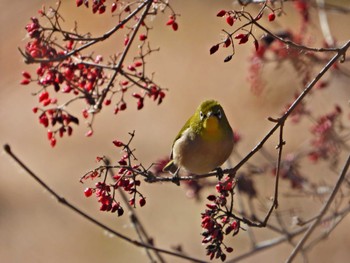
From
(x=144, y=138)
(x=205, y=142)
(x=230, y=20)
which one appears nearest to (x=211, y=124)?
(x=205, y=142)

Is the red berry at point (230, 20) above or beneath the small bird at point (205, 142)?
beneath

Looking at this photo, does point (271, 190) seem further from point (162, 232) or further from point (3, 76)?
point (3, 76)

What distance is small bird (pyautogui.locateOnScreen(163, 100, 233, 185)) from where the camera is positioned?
3.92 metres

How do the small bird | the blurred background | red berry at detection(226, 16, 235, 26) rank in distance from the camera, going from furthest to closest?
1. the blurred background
2. the small bird
3. red berry at detection(226, 16, 235, 26)

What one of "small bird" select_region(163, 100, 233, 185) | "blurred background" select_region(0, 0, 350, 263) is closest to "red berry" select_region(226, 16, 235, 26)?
"small bird" select_region(163, 100, 233, 185)

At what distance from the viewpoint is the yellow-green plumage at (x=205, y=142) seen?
3922mm

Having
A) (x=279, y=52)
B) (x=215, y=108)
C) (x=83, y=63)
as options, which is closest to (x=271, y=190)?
(x=279, y=52)

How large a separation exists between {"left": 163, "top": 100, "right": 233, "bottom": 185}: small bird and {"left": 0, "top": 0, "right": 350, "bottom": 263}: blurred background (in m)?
3.08

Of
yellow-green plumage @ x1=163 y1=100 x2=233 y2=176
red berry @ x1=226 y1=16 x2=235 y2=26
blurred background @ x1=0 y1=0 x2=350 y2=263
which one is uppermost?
blurred background @ x1=0 y1=0 x2=350 y2=263

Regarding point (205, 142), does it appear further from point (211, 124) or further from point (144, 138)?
point (144, 138)

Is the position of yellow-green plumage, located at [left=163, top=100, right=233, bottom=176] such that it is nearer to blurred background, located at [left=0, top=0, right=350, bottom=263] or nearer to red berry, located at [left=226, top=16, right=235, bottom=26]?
red berry, located at [left=226, top=16, right=235, bottom=26]

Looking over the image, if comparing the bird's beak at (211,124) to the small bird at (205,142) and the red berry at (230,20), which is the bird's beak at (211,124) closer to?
the small bird at (205,142)

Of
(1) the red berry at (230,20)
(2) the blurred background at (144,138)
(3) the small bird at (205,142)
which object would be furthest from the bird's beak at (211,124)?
(2) the blurred background at (144,138)

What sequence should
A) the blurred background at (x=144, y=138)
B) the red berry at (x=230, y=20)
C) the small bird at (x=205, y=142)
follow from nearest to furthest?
1. the red berry at (x=230, y=20)
2. the small bird at (x=205, y=142)
3. the blurred background at (x=144, y=138)
